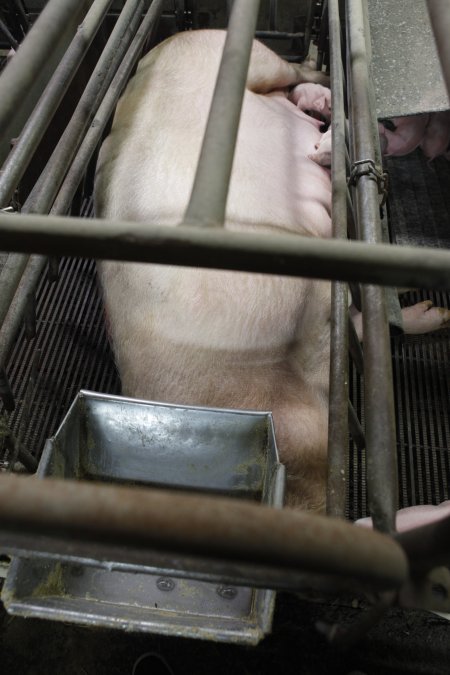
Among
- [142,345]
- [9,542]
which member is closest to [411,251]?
[9,542]

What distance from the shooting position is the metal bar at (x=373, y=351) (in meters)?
1.02

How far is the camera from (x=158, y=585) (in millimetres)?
1405

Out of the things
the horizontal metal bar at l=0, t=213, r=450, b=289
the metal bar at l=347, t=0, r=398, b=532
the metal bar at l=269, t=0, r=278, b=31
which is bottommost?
the metal bar at l=347, t=0, r=398, b=532

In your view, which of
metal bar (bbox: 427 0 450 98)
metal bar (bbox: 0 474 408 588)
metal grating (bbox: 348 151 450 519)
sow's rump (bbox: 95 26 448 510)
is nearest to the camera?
metal bar (bbox: 0 474 408 588)

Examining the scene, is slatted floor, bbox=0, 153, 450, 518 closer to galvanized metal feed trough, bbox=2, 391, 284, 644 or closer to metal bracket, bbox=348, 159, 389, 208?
galvanized metal feed trough, bbox=2, 391, 284, 644

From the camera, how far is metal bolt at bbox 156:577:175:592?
4.59 ft

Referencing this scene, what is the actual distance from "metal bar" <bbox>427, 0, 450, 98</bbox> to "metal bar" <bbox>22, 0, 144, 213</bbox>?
108 centimetres

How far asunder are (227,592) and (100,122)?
1662 millimetres

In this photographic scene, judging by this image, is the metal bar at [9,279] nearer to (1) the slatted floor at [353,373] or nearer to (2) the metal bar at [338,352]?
(2) the metal bar at [338,352]

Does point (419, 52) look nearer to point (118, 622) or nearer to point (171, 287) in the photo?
point (171, 287)

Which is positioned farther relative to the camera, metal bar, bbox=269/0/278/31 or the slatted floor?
metal bar, bbox=269/0/278/31

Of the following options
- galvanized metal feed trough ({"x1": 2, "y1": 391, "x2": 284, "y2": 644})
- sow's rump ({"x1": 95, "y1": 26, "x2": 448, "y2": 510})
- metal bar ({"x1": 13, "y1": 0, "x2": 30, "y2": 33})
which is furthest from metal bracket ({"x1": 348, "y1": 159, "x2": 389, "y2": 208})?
metal bar ({"x1": 13, "y1": 0, "x2": 30, "y2": 33})

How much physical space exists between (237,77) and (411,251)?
0.47 metres

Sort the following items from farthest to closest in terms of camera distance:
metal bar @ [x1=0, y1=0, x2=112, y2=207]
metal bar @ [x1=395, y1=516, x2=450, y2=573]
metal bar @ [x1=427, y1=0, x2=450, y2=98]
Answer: metal bar @ [x1=0, y1=0, x2=112, y2=207], metal bar @ [x1=427, y1=0, x2=450, y2=98], metal bar @ [x1=395, y1=516, x2=450, y2=573]
